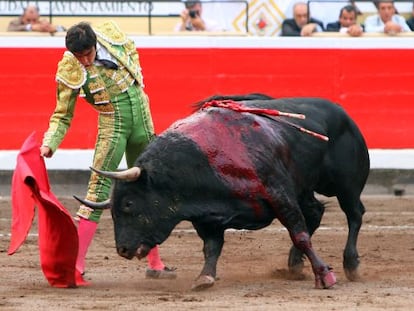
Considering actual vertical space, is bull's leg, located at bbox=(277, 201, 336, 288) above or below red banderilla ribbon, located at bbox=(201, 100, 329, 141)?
below

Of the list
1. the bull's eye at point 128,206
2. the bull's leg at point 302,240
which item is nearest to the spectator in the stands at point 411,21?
the bull's leg at point 302,240

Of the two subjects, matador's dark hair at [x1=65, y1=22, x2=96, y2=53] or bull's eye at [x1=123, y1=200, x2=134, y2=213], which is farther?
matador's dark hair at [x1=65, y1=22, x2=96, y2=53]

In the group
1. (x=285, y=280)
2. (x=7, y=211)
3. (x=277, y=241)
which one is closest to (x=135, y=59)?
(x=285, y=280)

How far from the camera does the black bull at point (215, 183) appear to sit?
6.38 m

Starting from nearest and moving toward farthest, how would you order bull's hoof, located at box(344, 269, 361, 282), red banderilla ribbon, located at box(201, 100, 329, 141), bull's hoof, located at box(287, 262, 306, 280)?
red banderilla ribbon, located at box(201, 100, 329, 141)
bull's hoof, located at box(344, 269, 361, 282)
bull's hoof, located at box(287, 262, 306, 280)

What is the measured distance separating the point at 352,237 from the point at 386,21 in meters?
4.97

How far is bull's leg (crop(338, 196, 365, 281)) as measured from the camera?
7.04m

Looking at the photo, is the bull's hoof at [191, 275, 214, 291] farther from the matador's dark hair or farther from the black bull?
the matador's dark hair

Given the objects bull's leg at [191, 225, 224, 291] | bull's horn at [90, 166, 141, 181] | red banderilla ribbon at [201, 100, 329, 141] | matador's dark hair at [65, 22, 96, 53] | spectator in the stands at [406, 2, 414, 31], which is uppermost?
matador's dark hair at [65, 22, 96, 53]

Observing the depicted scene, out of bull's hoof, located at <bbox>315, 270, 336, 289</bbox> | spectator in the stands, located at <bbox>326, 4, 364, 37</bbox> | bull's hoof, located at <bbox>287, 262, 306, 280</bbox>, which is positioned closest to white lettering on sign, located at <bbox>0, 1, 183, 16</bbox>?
spectator in the stands, located at <bbox>326, 4, 364, 37</bbox>

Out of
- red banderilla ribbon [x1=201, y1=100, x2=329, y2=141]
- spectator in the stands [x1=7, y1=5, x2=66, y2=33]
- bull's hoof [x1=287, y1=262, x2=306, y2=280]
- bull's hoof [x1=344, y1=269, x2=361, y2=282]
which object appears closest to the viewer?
red banderilla ribbon [x1=201, y1=100, x2=329, y2=141]

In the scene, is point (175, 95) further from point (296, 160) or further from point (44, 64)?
point (296, 160)

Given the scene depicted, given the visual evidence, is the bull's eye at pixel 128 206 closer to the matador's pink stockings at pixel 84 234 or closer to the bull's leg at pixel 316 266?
the matador's pink stockings at pixel 84 234

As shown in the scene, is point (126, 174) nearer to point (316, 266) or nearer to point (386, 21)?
point (316, 266)
